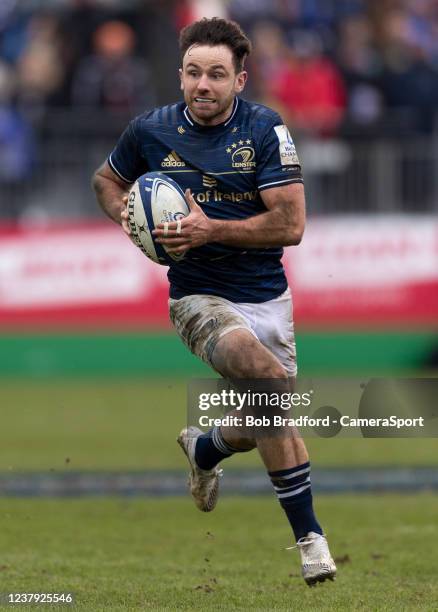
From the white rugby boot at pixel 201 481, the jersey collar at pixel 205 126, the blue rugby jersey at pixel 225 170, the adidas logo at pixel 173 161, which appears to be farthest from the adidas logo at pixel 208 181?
the white rugby boot at pixel 201 481

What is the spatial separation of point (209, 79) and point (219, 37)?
228mm

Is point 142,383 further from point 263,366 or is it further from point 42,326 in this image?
point 263,366

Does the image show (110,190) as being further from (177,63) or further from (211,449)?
(177,63)

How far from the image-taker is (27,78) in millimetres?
18297

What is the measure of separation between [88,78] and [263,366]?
1209 cm

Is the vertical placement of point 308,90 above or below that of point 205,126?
below

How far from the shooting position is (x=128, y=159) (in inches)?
288

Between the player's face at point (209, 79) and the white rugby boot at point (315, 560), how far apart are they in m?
2.17

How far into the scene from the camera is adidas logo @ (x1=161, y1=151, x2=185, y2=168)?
7.02 metres

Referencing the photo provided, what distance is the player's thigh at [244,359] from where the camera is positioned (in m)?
6.59

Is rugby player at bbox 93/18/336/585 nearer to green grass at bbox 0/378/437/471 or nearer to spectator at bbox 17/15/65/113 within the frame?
green grass at bbox 0/378/437/471

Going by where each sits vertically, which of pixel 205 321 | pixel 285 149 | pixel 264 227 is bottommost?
pixel 205 321

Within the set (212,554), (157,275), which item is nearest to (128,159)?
(212,554)

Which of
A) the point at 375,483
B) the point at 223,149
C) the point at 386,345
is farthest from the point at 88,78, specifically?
the point at 223,149
